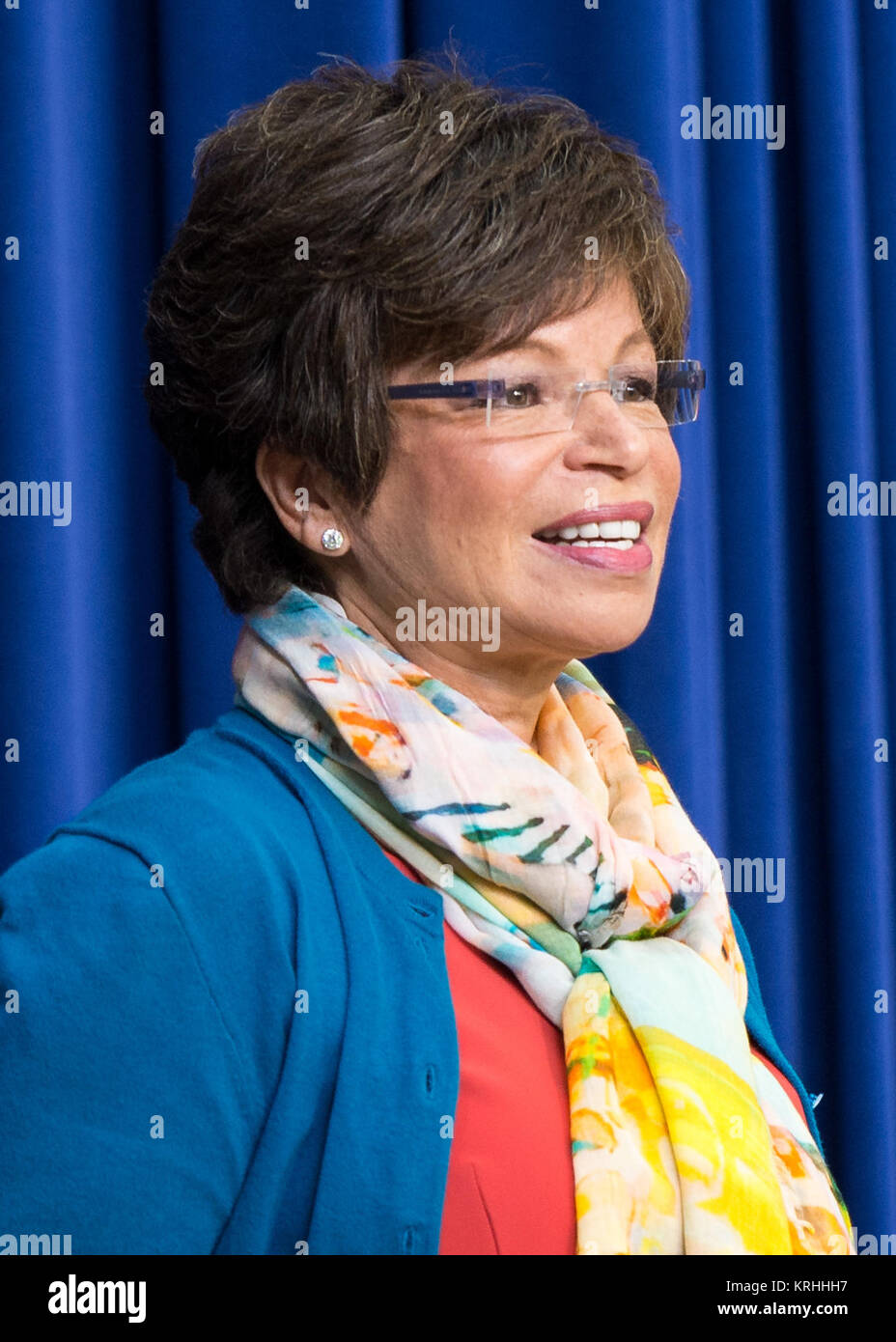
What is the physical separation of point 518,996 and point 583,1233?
157mm

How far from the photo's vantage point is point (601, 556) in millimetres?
1050

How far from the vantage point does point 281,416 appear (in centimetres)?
107

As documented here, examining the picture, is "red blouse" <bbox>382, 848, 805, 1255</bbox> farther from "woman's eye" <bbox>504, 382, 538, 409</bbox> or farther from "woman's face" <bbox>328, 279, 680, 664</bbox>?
"woman's eye" <bbox>504, 382, 538, 409</bbox>

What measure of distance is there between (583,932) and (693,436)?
2.57 feet

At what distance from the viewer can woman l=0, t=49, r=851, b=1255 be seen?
87cm

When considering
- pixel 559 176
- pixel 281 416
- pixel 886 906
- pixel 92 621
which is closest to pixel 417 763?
pixel 281 416

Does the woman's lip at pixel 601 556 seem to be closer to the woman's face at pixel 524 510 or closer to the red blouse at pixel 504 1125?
the woman's face at pixel 524 510

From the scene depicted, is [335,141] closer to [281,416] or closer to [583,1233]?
[281,416]

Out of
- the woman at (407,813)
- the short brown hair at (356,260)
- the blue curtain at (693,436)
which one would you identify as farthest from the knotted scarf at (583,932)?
the blue curtain at (693,436)

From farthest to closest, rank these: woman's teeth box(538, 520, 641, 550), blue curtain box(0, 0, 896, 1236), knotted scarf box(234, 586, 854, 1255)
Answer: blue curtain box(0, 0, 896, 1236)
woman's teeth box(538, 520, 641, 550)
knotted scarf box(234, 586, 854, 1255)

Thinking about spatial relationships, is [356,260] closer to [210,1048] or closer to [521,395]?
[521,395]

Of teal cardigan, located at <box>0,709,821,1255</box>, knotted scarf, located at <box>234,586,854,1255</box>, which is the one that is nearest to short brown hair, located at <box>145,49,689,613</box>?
knotted scarf, located at <box>234,586,854,1255</box>

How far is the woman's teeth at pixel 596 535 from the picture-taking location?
3.46 ft
